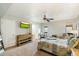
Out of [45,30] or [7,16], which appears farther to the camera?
[45,30]

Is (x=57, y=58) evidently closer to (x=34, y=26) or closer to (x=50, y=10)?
(x=34, y=26)

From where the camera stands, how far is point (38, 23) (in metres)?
1.62

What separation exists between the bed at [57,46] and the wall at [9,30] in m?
0.51

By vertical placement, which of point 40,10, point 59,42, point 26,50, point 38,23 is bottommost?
point 26,50

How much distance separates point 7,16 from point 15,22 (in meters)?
0.17

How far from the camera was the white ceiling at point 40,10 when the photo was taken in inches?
57.4

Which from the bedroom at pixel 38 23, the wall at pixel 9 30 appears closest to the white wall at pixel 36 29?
the bedroom at pixel 38 23

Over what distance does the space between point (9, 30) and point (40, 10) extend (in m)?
0.67

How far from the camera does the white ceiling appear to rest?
1.46 meters

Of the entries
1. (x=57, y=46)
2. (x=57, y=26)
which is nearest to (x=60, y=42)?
(x=57, y=46)

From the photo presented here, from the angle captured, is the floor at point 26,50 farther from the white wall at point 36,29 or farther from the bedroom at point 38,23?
the white wall at point 36,29

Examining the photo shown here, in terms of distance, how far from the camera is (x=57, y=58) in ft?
4.81

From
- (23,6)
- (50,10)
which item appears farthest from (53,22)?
(23,6)

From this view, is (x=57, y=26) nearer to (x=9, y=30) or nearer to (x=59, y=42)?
(x=59, y=42)
